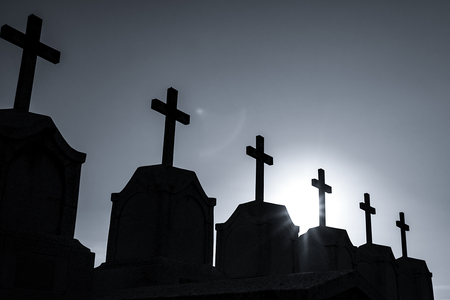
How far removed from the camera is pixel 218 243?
1102 cm

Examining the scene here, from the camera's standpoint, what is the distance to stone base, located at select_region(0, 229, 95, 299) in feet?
19.3

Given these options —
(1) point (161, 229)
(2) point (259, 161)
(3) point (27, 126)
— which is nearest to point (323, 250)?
(2) point (259, 161)

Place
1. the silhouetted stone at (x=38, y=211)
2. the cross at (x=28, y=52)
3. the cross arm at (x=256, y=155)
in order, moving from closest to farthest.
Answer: the silhouetted stone at (x=38, y=211)
the cross at (x=28, y=52)
the cross arm at (x=256, y=155)

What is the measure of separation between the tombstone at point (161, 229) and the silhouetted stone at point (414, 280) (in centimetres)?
880

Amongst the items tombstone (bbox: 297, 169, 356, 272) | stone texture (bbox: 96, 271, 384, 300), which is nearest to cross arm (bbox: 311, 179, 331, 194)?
tombstone (bbox: 297, 169, 356, 272)

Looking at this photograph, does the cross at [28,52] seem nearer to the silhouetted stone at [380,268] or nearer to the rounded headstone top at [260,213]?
the rounded headstone top at [260,213]

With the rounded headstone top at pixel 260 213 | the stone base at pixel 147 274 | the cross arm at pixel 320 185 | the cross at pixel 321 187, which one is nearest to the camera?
the stone base at pixel 147 274

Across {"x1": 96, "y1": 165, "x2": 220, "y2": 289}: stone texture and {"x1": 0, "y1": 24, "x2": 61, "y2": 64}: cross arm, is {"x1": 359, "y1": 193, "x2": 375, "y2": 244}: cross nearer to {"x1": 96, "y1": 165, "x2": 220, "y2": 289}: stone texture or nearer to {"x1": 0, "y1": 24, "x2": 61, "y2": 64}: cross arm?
{"x1": 96, "y1": 165, "x2": 220, "y2": 289}: stone texture

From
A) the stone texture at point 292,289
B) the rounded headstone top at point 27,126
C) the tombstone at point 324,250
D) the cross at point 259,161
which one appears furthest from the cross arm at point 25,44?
the tombstone at point 324,250

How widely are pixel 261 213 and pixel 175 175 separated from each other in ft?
8.65

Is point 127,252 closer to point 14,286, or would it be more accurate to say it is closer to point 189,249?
point 189,249

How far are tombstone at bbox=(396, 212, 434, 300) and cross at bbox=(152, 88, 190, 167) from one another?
9.65 metres

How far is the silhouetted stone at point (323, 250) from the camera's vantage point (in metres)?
12.3

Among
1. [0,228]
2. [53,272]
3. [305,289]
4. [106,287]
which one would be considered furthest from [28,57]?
[305,289]
